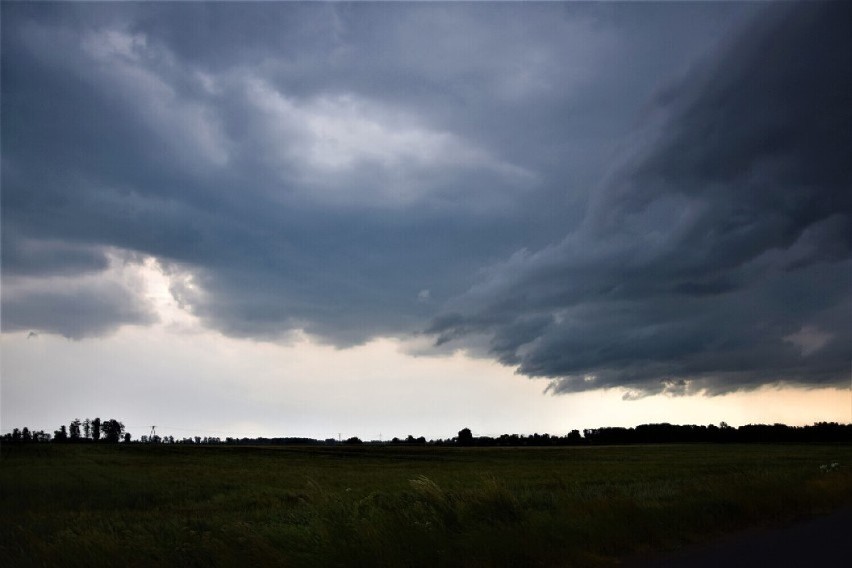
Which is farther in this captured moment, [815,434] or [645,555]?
[815,434]

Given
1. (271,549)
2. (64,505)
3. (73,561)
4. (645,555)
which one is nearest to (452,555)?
(271,549)

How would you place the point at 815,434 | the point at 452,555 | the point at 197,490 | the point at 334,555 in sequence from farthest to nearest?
the point at 815,434 → the point at 197,490 → the point at 452,555 → the point at 334,555

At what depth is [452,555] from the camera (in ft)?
32.9

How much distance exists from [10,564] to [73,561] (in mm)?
1163

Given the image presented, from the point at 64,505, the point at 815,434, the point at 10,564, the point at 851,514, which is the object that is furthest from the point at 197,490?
the point at 815,434

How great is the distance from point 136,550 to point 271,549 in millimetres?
2650

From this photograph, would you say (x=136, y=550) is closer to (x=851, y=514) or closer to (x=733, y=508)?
(x=733, y=508)

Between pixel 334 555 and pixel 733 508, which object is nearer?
pixel 334 555

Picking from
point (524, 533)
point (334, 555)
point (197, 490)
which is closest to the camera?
point (334, 555)

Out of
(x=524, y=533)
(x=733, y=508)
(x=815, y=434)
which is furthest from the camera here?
(x=815, y=434)

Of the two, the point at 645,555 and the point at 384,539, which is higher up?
the point at 384,539

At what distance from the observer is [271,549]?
949cm

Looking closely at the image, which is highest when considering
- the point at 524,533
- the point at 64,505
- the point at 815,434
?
the point at 524,533

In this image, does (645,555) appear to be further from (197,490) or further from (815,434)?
(815,434)
